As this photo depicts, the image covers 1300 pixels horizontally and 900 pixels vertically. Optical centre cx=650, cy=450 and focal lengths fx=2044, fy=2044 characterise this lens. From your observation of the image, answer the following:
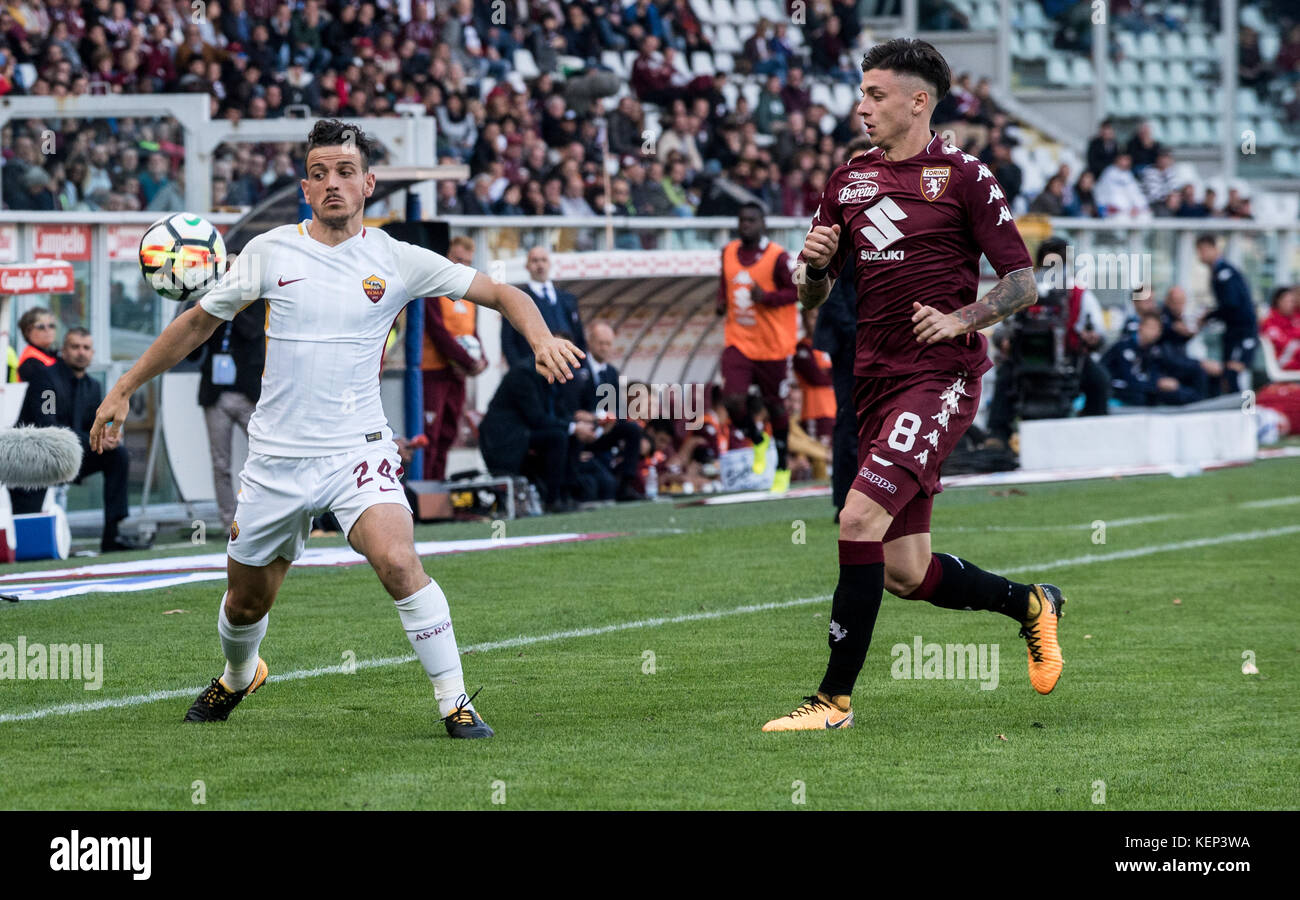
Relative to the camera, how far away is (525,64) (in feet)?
79.5

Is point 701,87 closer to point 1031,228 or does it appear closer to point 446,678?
point 1031,228

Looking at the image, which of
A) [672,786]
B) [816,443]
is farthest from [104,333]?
[672,786]

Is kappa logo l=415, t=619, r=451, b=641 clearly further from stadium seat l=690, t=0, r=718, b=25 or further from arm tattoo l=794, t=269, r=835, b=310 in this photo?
stadium seat l=690, t=0, r=718, b=25

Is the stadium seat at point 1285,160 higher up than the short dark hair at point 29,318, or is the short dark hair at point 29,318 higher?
the stadium seat at point 1285,160

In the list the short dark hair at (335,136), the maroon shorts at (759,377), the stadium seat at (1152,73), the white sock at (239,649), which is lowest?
the white sock at (239,649)

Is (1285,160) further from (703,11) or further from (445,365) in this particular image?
(445,365)

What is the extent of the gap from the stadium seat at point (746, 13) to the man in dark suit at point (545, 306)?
14454 millimetres

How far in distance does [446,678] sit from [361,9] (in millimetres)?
16619

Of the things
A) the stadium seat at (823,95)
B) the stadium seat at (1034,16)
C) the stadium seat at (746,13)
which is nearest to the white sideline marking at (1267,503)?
the stadium seat at (823,95)

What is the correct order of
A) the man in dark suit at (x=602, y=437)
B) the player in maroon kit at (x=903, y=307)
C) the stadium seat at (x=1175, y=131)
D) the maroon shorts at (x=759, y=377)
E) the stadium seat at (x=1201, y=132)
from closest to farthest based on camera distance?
the player in maroon kit at (x=903, y=307) < the man in dark suit at (x=602, y=437) < the maroon shorts at (x=759, y=377) < the stadium seat at (x=1175, y=131) < the stadium seat at (x=1201, y=132)

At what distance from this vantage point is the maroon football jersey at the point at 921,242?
264 inches

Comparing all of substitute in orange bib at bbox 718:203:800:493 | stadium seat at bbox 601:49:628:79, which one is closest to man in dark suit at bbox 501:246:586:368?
substitute in orange bib at bbox 718:203:800:493

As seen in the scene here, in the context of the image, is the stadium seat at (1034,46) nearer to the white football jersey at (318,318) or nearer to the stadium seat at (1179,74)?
the stadium seat at (1179,74)

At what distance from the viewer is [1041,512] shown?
574 inches
